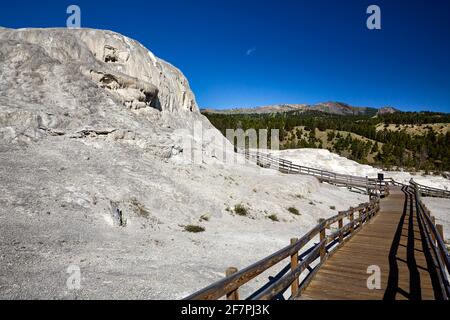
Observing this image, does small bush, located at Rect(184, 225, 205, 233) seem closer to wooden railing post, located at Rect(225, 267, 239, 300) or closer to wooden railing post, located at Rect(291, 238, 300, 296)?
wooden railing post, located at Rect(291, 238, 300, 296)

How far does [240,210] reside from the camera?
19.8 m

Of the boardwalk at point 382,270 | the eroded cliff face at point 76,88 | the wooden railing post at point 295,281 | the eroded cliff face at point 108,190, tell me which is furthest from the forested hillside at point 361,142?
the wooden railing post at point 295,281

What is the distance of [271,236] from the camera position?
53.0ft

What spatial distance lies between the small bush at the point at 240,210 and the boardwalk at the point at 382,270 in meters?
7.63

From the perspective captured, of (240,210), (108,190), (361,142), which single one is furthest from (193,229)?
(361,142)

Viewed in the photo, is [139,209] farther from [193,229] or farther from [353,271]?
[353,271]

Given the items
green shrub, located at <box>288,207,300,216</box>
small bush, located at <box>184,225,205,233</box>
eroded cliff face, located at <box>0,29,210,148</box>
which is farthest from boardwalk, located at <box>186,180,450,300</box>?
eroded cliff face, located at <box>0,29,210,148</box>

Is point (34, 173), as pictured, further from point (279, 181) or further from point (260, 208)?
point (279, 181)

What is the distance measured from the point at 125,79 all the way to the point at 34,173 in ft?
49.8

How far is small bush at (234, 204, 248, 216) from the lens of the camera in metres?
19.6

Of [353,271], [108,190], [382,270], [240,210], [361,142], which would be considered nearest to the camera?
[353,271]

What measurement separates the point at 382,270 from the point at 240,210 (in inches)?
461
